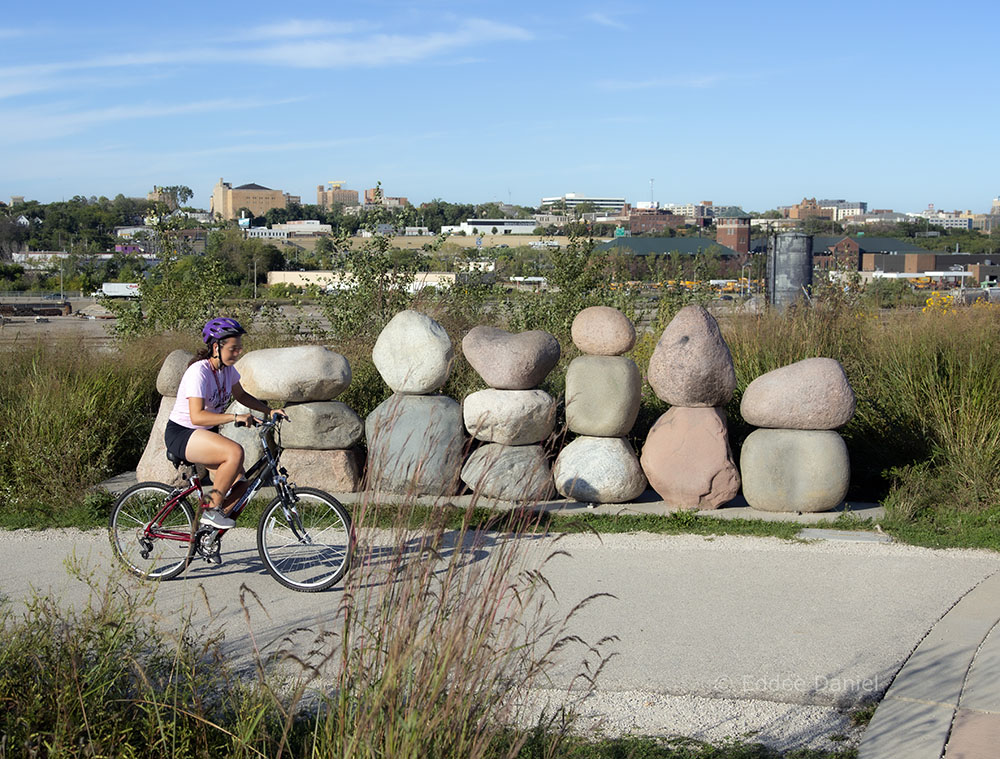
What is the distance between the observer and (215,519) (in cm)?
595

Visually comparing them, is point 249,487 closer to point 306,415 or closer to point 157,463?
point 306,415

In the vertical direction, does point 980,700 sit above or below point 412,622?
below

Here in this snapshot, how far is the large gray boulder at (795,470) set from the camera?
7164 mm

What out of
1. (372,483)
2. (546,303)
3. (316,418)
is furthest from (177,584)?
(546,303)

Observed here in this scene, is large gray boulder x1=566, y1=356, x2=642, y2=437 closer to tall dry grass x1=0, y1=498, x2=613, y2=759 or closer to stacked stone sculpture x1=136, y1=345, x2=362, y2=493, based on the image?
stacked stone sculpture x1=136, y1=345, x2=362, y2=493

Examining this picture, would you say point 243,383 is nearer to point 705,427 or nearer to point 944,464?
point 705,427

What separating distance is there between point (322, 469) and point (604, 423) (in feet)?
7.44

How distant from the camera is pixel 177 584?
6.04 metres

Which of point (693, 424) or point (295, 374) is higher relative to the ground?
point (295, 374)

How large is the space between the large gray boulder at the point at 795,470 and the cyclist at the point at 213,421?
354cm

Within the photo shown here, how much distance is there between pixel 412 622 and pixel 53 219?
127m

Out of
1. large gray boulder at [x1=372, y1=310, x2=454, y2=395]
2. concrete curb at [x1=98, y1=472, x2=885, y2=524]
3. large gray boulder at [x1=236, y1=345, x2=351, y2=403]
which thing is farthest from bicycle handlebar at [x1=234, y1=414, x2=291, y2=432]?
large gray boulder at [x1=372, y1=310, x2=454, y2=395]

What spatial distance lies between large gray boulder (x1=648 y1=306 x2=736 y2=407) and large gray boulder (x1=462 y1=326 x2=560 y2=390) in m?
0.84

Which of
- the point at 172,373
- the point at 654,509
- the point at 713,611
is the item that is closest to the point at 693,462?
the point at 654,509
